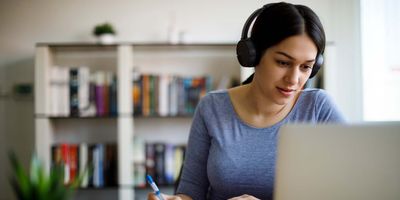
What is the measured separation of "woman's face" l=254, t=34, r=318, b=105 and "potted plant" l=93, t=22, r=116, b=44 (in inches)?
75.9

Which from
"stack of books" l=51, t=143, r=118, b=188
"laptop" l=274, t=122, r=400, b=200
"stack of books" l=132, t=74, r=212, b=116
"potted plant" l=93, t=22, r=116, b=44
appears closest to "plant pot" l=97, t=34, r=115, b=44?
"potted plant" l=93, t=22, r=116, b=44

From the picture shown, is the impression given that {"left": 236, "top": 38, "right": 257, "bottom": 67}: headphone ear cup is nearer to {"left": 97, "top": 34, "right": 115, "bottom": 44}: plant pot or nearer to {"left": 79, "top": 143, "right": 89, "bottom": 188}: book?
{"left": 97, "top": 34, "right": 115, "bottom": 44}: plant pot

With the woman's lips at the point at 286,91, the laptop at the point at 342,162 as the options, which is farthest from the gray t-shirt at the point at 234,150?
the laptop at the point at 342,162

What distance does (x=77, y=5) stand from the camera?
3145mm

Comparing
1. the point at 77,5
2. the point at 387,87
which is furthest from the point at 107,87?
the point at 387,87

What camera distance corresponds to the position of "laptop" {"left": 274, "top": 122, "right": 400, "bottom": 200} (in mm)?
614

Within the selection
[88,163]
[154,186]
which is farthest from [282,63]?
[88,163]

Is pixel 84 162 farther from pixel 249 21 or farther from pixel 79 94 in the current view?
pixel 249 21

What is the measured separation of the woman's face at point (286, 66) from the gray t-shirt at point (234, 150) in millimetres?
90

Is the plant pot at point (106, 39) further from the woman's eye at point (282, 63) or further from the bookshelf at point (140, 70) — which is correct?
the woman's eye at point (282, 63)

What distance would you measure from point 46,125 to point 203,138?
1.94m

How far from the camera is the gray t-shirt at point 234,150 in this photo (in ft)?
3.79

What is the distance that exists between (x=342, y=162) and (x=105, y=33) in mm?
2495

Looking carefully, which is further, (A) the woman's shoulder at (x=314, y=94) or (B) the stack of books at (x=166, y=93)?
(B) the stack of books at (x=166, y=93)
